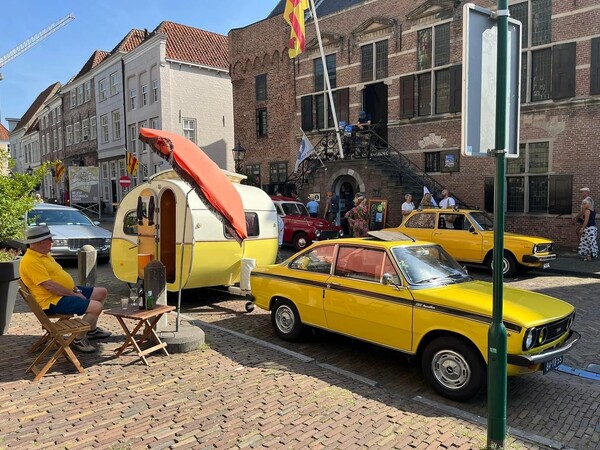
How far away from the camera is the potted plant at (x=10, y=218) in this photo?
6367 mm

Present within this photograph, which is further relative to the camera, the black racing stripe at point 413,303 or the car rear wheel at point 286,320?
the car rear wheel at point 286,320

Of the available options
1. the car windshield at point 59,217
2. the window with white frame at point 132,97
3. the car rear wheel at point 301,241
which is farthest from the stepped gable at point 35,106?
the car rear wheel at point 301,241

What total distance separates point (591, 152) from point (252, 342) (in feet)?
44.1

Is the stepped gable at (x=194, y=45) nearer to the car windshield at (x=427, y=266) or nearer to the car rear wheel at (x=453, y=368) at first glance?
the car windshield at (x=427, y=266)

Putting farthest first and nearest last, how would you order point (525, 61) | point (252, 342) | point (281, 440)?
point (525, 61) → point (252, 342) → point (281, 440)

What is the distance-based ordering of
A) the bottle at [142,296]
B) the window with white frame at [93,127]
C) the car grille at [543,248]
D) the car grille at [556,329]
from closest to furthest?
the car grille at [556,329] → the bottle at [142,296] → the car grille at [543,248] → the window with white frame at [93,127]

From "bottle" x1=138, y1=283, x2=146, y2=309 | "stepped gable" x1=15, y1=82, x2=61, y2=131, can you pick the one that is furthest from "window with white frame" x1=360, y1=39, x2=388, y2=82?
"stepped gable" x1=15, y1=82, x2=61, y2=131

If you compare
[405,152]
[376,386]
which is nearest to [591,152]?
[405,152]

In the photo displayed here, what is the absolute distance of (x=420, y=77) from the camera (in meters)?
18.8

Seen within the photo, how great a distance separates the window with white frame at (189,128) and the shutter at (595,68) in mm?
24066

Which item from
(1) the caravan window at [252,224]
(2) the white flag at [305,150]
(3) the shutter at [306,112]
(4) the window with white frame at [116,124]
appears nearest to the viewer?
(1) the caravan window at [252,224]

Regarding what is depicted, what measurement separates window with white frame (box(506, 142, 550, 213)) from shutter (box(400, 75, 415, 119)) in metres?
4.57

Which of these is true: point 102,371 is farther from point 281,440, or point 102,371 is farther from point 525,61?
point 525,61

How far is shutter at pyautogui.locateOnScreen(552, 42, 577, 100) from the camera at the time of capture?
1487 cm
